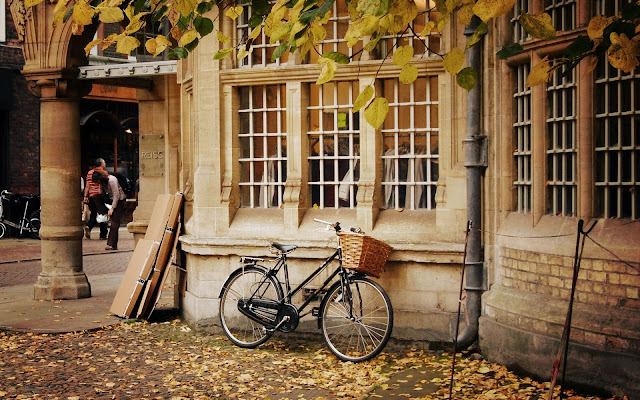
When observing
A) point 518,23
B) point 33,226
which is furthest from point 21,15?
point 33,226

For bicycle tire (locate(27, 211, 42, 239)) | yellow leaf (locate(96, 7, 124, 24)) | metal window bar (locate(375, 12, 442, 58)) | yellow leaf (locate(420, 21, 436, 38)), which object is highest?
metal window bar (locate(375, 12, 442, 58))

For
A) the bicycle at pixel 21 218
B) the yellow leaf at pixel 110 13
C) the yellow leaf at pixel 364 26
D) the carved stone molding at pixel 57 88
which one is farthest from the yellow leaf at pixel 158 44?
the bicycle at pixel 21 218

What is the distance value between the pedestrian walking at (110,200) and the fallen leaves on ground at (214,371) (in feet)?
30.8

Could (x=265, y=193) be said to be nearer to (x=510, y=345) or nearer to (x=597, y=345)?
(x=510, y=345)

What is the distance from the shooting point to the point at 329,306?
354 inches

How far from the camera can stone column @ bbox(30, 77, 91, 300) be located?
12.1 m

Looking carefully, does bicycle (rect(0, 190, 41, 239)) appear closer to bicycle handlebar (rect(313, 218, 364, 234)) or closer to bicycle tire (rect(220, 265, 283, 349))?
bicycle tire (rect(220, 265, 283, 349))

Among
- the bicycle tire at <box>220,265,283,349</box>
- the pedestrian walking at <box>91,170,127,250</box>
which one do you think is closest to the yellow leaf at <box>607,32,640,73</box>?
the bicycle tire at <box>220,265,283,349</box>

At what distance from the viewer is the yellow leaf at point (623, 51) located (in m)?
4.96

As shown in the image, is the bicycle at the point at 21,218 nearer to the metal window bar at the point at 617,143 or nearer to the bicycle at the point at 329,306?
the bicycle at the point at 329,306

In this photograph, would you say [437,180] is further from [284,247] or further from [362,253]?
[284,247]

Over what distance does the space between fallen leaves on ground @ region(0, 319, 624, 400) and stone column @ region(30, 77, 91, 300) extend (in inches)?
88.1

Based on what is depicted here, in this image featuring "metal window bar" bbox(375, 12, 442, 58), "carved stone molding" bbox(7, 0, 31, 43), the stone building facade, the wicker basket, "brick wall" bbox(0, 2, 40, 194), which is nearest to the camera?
the stone building facade

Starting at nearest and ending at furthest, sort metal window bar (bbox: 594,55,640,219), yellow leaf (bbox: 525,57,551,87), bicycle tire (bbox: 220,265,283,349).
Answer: yellow leaf (bbox: 525,57,551,87)
metal window bar (bbox: 594,55,640,219)
bicycle tire (bbox: 220,265,283,349)
